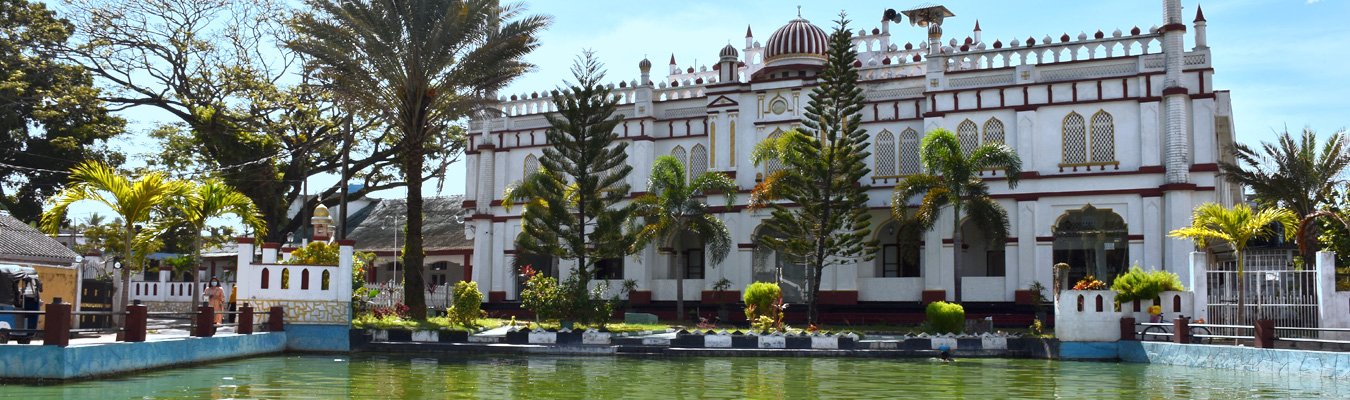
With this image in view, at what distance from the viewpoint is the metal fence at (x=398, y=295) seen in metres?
28.7

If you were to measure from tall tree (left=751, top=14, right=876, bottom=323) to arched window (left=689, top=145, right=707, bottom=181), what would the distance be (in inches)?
185

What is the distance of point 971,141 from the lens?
28719mm

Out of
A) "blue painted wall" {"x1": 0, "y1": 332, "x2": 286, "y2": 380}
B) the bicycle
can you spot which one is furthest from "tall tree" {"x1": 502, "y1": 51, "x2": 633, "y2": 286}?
the bicycle

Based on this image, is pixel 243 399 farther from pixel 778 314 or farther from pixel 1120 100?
pixel 1120 100

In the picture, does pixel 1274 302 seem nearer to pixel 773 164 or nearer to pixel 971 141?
pixel 971 141

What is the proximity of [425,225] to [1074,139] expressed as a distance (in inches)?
941

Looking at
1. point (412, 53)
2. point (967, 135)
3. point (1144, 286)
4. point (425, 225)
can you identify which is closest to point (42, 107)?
point (425, 225)

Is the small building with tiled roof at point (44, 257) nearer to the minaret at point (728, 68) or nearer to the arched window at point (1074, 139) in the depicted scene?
the minaret at point (728, 68)

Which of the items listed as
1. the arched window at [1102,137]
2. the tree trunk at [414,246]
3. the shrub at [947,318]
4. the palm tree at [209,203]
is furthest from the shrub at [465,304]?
the arched window at [1102,137]

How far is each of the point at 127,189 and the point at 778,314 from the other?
42.3 ft

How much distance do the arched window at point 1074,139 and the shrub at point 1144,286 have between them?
683 cm

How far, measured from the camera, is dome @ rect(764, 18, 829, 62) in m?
30.9

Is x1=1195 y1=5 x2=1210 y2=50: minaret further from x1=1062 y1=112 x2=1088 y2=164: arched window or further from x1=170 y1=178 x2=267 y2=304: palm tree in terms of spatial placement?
x1=170 y1=178 x2=267 y2=304: palm tree

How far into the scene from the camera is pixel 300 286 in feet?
73.6
